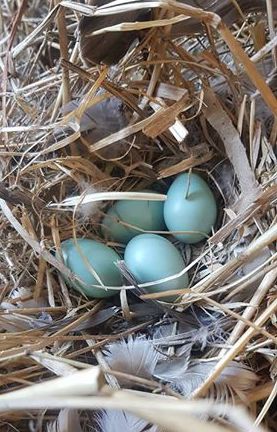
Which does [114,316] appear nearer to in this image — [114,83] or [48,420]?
[48,420]

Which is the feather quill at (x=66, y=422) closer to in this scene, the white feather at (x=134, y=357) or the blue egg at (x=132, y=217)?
the white feather at (x=134, y=357)

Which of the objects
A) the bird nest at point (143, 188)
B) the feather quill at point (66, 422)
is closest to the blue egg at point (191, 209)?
the bird nest at point (143, 188)

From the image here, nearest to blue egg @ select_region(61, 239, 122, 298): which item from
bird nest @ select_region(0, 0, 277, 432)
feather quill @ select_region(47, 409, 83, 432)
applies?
bird nest @ select_region(0, 0, 277, 432)

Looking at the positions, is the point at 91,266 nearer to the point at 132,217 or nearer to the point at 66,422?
the point at 132,217

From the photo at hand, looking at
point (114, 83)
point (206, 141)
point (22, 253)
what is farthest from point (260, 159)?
point (22, 253)

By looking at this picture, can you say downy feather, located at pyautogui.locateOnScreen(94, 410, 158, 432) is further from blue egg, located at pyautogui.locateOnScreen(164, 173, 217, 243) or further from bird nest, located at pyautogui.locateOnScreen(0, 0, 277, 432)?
blue egg, located at pyautogui.locateOnScreen(164, 173, 217, 243)

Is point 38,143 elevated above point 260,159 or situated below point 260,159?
above

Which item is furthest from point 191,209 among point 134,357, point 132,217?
point 134,357
